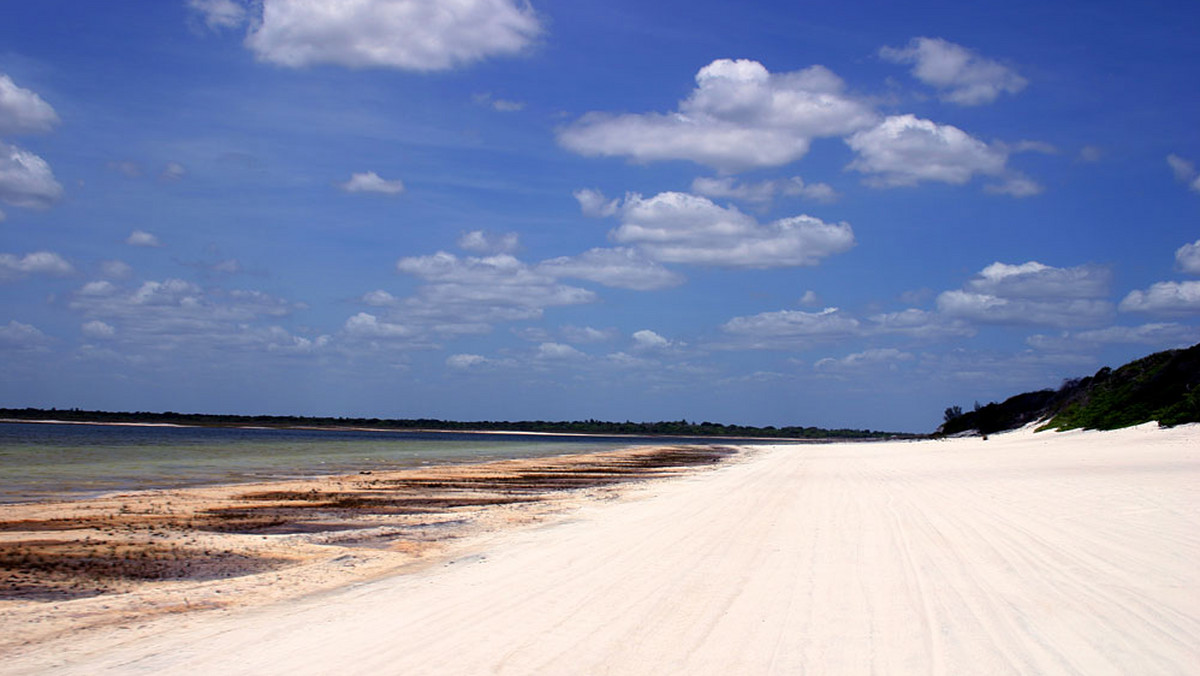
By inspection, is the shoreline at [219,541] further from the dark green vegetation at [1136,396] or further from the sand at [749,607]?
the dark green vegetation at [1136,396]

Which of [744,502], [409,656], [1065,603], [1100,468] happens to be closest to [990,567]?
[1065,603]

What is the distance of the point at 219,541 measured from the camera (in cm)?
1288

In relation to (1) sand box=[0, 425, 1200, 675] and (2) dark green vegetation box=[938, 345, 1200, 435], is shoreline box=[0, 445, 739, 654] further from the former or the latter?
(2) dark green vegetation box=[938, 345, 1200, 435]

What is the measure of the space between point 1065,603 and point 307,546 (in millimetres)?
9521

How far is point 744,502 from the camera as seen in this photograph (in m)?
18.3

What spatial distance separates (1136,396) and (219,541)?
138 ft

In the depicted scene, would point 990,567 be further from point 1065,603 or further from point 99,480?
point 99,480

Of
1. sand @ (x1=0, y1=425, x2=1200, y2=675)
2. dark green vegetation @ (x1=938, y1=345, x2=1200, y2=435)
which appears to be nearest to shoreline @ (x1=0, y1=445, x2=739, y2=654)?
sand @ (x1=0, y1=425, x2=1200, y2=675)

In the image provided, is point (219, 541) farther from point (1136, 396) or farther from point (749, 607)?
point (1136, 396)

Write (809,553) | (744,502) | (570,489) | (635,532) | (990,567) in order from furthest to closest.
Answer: (570,489)
(744,502)
(635,532)
(809,553)
(990,567)

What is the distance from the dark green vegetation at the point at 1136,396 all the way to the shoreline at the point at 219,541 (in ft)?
78.3

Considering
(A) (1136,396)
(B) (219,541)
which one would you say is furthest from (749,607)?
(A) (1136,396)

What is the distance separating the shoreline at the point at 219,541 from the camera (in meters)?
8.62

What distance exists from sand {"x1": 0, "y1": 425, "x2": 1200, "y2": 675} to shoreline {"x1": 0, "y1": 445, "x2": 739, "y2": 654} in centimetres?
53
